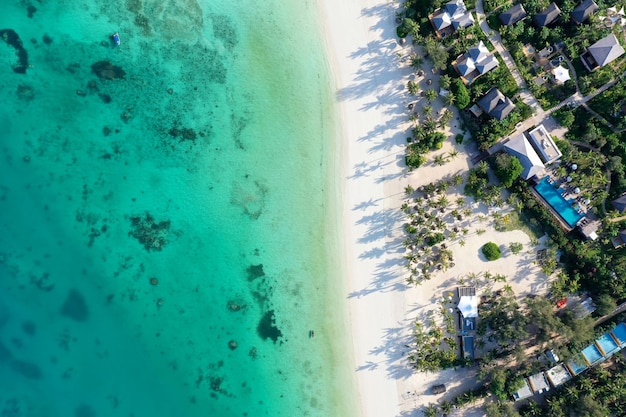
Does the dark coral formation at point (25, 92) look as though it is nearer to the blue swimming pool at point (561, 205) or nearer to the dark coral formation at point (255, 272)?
the dark coral formation at point (255, 272)

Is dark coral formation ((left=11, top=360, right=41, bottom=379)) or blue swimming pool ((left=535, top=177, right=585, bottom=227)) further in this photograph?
dark coral formation ((left=11, top=360, right=41, bottom=379))

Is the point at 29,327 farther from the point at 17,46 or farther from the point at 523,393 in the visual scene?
the point at 523,393

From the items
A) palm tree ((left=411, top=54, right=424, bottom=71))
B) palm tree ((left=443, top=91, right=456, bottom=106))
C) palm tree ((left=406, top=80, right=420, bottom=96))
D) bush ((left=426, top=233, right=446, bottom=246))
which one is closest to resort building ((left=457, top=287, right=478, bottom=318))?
bush ((left=426, top=233, right=446, bottom=246))

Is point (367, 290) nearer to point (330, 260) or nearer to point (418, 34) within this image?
point (330, 260)

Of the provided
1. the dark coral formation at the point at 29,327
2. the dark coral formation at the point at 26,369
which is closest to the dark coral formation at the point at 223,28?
the dark coral formation at the point at 29,327

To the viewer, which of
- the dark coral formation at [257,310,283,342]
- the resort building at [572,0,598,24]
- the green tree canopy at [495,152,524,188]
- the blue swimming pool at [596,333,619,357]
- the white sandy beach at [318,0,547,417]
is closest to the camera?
the green tree canopy at [495,152,524,188]

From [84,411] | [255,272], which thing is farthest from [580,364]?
[84,411]

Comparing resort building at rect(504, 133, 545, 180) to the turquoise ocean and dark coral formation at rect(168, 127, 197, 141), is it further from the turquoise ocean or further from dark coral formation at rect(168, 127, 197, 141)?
dark coral formation at rect(168, 127, 197, 141)

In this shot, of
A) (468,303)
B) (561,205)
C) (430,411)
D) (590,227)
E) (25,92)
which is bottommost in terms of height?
(430,411)
